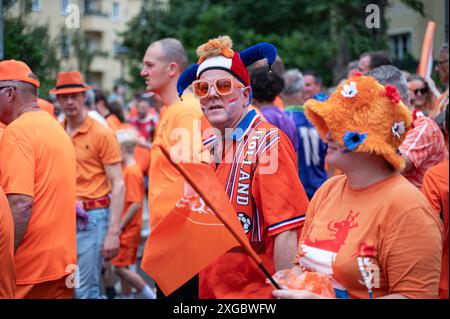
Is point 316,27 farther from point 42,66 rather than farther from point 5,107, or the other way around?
point 5,107

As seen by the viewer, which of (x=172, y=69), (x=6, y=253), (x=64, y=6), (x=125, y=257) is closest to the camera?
(x=6, y=253)

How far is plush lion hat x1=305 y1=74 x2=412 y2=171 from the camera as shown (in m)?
3.10

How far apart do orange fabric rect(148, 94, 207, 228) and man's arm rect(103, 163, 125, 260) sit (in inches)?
63.0

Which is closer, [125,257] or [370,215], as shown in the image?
[370,215]

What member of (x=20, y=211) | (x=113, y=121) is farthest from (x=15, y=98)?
(x=113, y=121)

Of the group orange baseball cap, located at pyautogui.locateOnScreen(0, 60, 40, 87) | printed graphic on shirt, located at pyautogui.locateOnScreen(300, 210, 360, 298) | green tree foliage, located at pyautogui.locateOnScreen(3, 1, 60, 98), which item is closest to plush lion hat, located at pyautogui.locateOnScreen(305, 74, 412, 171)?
printed graphic on shirt, located at pyautogui.locateOnScreen(300, 210, 360, 298)

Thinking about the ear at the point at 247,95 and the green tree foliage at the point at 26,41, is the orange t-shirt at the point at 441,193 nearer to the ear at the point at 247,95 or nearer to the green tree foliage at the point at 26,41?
the ear at the point at 247,95

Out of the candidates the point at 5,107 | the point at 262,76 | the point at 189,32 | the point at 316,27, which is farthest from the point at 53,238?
the point at 316,27

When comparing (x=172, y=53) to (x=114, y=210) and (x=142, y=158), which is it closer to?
(x=114, y=210)

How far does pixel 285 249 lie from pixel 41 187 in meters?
2.03

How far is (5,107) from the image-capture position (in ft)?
17.1

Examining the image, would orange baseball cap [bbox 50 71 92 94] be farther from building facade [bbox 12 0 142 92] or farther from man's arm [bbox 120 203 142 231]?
man's arm [bbox 120 203 142 231]

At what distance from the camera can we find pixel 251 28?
3506cm

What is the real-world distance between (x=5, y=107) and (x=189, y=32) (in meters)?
24.7
